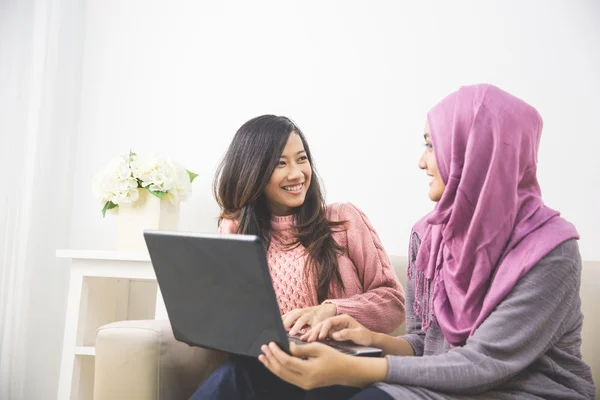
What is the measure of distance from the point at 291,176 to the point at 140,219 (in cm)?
61

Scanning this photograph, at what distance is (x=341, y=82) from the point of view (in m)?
2.11

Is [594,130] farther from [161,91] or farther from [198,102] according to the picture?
[161,91]

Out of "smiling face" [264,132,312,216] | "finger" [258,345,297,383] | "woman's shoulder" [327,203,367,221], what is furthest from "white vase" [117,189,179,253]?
"finger" [258,345,297,383]

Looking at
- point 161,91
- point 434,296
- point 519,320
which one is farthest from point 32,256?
point 519,320

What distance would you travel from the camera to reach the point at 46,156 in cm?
213

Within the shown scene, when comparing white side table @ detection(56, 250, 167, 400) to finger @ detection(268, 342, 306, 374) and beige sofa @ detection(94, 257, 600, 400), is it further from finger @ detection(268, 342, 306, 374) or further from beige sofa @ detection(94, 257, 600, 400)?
finger @ detection(268, 342, 306, 374)

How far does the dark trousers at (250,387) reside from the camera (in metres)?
1.14

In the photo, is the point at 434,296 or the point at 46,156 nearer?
the point at 434,296

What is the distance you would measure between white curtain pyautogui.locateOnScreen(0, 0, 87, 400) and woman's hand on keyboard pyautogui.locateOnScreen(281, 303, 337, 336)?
1.17 m

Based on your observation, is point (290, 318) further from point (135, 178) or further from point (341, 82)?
point (341, 82)

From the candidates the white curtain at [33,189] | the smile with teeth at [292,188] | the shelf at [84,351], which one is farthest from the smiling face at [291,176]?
the white curtain at [33,189]

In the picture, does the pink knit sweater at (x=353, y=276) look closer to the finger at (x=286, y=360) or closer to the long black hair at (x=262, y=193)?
the long black hair at (x=262, y=193)

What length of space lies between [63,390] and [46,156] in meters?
0.83

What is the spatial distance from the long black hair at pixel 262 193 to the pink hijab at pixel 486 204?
463 millimetres
